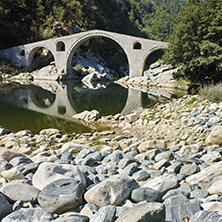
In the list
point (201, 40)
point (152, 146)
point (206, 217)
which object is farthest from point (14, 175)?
point (201, 40)

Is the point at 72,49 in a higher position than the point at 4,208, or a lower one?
higher

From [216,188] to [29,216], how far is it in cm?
205

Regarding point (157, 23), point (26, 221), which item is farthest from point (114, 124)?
point (157, 23)

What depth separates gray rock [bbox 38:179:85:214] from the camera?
7.50 feet

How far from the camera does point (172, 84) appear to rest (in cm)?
1989

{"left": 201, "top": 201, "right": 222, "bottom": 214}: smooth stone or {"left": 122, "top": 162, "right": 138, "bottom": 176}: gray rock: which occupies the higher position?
{"left": 201, "top": 201, "right": 222, "bottom": 214}: smooth stone

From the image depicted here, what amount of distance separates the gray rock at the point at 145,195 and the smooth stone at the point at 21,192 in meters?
1.13

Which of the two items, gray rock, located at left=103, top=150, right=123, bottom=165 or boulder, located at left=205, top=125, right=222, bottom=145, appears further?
boulder, located at left=205, top=125, right=222, bottom=145

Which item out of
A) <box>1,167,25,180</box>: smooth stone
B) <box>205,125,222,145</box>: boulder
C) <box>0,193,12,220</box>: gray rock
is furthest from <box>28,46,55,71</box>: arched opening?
<box>0,193,12,220</box>: gray rock

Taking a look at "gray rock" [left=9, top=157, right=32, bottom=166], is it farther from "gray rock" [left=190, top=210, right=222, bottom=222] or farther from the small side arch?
the small side arch

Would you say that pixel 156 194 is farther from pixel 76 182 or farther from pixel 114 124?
pixel 114 124

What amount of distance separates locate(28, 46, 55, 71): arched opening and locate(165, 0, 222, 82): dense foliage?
22.1 metres

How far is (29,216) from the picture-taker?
2.07 metres

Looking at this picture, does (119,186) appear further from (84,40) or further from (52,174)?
(84,40)
